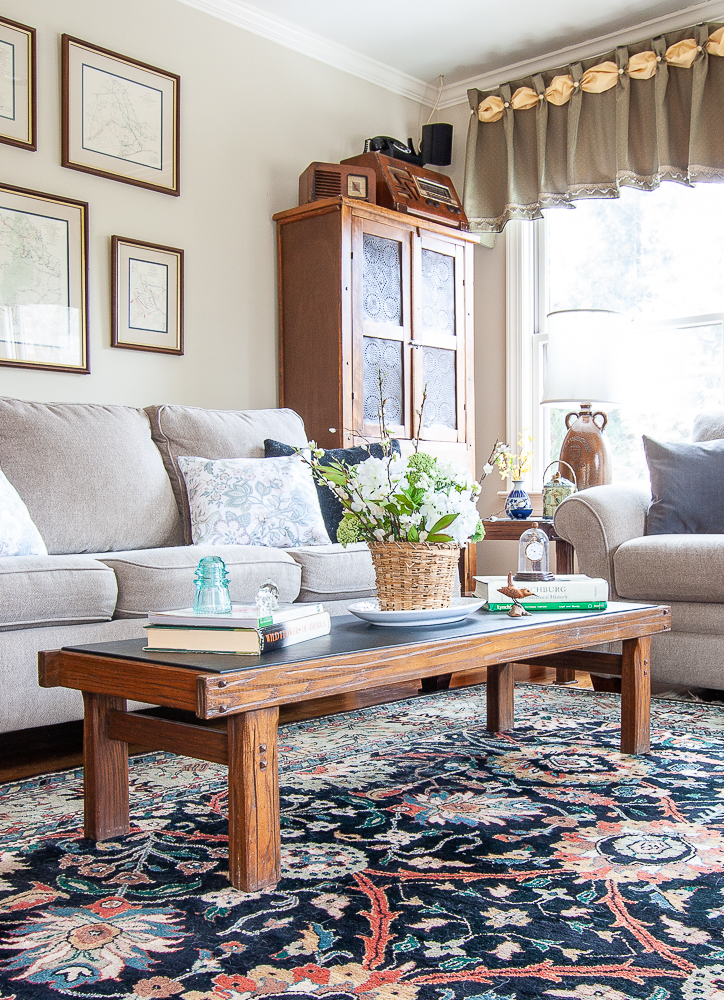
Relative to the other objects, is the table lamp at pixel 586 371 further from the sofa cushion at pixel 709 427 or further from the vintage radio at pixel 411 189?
the vintage radio at pixel 411 189

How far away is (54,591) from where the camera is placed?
85.2 inches

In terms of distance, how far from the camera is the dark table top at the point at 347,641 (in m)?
1.37

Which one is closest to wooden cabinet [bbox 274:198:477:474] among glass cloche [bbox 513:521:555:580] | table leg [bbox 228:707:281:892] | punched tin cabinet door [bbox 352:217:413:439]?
punched tin cabinet door [bbox 352:217:413:439]

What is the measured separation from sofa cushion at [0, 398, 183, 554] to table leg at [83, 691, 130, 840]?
130 centimetres

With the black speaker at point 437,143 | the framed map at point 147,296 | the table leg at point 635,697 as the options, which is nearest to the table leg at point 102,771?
the table leg at point 635,697

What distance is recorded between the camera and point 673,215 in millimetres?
4289

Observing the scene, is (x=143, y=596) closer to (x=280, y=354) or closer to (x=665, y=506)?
(x=665, y=506)

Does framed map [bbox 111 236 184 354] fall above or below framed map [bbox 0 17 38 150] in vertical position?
below

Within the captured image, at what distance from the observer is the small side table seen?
312 cm

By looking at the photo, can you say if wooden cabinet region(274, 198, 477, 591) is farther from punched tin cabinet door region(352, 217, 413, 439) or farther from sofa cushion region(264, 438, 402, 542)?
sofa cushion region(264, 438, 402, 542)

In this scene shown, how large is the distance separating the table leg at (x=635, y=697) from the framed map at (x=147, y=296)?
2.35m

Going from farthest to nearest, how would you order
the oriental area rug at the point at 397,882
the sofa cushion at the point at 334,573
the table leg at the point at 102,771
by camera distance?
the sofa cushion at the point at 334,573
the table leg at the point at 102,771
the oriental area rug at the point at 397,882

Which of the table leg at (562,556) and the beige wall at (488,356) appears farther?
the beige wall at (488,356)

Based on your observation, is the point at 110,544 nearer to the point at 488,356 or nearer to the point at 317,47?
the point at 488,356
